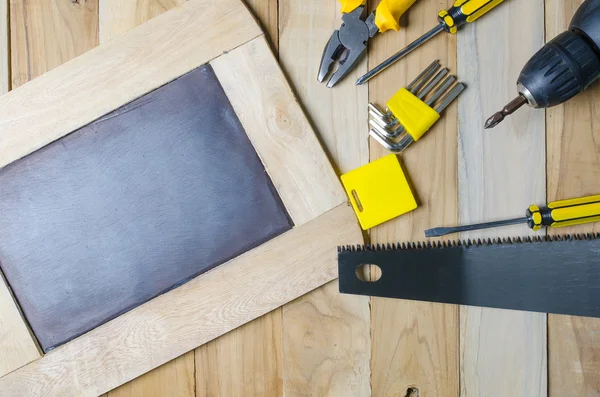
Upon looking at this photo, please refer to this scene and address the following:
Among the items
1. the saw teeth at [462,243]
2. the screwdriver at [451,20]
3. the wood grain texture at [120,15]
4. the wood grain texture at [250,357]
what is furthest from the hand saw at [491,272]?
the wood grain texture at [120,15]

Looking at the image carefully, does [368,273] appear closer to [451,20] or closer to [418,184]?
[418,184]

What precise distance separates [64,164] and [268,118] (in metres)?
0.28

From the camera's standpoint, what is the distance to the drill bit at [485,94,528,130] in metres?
0.67

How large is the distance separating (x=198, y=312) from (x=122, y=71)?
338 millimetres

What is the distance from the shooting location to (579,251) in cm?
66

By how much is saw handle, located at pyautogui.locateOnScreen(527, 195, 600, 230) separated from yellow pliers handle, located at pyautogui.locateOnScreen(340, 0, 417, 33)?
0.30 meters

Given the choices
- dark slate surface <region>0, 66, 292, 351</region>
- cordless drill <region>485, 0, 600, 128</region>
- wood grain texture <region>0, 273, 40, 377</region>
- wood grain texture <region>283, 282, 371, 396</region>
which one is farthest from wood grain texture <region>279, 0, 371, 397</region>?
wood grain texture <region>0, 273, 40, 377</region>

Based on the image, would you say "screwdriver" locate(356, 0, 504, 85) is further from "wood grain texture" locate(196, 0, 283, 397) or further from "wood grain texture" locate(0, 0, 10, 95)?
"wood grain texture" locate(0, 0, 10, 95)

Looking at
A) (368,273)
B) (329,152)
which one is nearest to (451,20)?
(329,152)

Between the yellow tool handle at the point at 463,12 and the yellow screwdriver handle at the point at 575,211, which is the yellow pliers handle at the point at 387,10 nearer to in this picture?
the yellow tool handle at the point at 463,12

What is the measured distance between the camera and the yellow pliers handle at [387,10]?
700 millimetres

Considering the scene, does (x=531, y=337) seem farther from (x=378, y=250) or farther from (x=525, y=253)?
(x=378, y=250)

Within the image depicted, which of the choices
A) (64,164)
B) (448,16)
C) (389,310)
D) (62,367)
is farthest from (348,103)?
(62,367)

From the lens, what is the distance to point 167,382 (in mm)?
755
